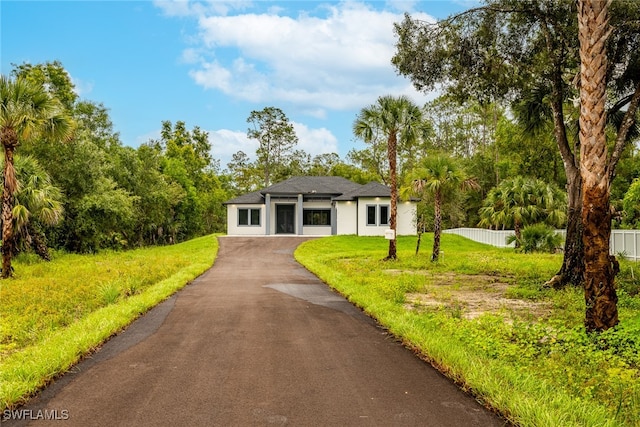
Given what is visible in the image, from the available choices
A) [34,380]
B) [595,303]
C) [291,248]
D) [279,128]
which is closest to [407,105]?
[291,248]

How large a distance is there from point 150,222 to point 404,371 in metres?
37.2

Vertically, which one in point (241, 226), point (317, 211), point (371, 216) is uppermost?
point (317, 211)

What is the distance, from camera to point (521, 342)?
20.0 ft

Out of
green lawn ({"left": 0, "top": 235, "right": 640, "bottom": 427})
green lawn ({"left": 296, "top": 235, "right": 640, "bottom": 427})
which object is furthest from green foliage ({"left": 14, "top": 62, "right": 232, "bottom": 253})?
green lawn ({"left": 296, "top": 235, "right": 640, "bottom": 427})

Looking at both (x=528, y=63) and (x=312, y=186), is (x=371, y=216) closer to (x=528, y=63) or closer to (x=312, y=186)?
(x=312, y=186)

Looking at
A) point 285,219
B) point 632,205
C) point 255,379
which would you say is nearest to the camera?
point 255,379

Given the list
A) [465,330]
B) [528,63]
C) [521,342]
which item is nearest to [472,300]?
[465,330]

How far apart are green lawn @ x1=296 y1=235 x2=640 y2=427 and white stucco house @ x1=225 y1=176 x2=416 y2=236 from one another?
1976cm

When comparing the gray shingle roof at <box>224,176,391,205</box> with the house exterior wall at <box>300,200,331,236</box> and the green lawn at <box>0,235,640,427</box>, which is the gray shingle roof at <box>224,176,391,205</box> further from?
the green lawn at <box>0,235,640,427</box>

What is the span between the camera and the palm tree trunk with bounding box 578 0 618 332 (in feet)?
21.0

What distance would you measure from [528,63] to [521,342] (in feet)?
34.2

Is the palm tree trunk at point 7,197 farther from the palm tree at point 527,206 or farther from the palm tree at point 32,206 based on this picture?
the palm tree at point 527,206

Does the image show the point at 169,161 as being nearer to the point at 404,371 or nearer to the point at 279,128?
the point at 279,128

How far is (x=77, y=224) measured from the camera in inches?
994
